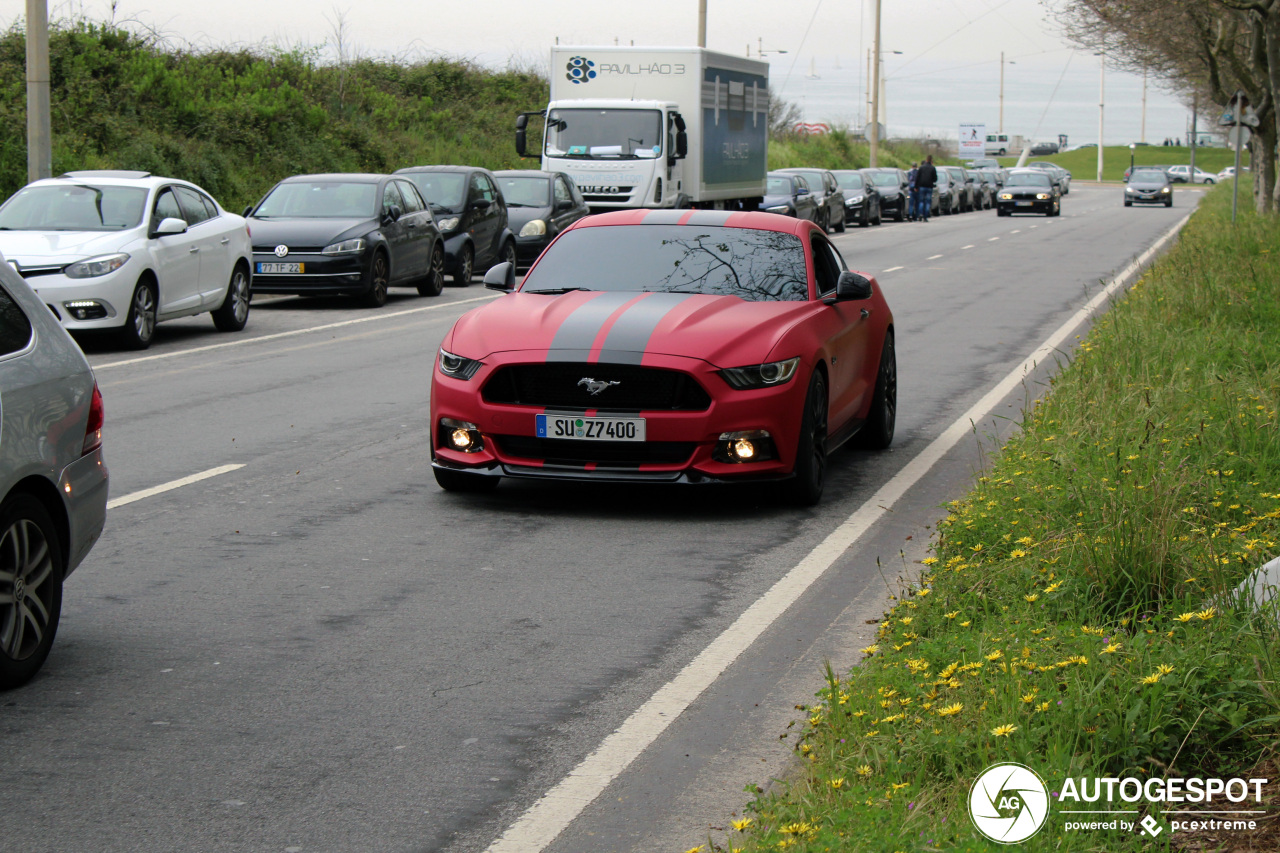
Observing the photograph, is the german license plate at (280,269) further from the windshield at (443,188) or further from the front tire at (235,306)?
the windshield at (443,188)

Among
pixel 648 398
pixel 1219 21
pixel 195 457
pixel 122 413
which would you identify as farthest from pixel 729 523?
pixel 1219 21

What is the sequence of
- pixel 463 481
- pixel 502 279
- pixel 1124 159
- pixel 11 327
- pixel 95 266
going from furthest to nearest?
1. pixel 1124 159
2. pixel 95 266
3. pixel 502 279
4. pixel 463 481
5. pixel 11 327

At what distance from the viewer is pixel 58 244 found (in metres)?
15.3

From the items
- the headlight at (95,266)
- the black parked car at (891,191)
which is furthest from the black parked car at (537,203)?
the black parked car at (891,191)

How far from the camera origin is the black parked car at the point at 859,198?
157 ft

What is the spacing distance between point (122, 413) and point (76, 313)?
157 inches

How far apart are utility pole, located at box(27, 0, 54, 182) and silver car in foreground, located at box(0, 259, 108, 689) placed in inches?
590

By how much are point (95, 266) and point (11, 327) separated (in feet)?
33.3

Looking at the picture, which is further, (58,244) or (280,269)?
(280,269)

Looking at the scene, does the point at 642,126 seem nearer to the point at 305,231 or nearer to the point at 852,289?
the point at 305,231

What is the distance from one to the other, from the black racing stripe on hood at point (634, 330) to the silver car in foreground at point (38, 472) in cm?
280

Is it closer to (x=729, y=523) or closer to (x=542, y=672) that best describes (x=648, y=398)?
(x=729, y=523)

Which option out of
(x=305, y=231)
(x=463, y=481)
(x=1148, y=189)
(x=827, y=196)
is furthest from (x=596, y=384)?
(x=1148, y=189)

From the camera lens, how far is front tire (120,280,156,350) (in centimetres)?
1546
